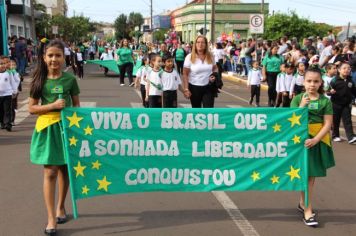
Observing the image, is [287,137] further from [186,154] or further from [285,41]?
[285,41]

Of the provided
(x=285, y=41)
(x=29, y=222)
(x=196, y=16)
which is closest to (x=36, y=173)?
(x=29, y=222)

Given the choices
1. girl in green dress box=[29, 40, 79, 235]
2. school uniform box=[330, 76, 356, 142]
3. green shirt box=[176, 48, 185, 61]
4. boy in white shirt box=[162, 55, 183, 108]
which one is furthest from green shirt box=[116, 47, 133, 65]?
girl in green dress box=[29, 40, 79, 235]

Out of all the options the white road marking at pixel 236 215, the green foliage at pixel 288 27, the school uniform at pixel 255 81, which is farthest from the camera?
the green foliage at pixel 288 27

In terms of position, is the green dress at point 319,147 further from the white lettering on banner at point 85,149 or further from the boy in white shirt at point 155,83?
the boy in white shirt at point 155,83

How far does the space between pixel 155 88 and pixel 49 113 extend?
5.21 metres

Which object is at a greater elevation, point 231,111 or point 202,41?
point 202,41

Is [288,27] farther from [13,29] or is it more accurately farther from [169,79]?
[169,79]

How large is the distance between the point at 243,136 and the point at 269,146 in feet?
0.92

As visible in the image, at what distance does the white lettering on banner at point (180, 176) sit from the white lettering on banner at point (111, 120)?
0.46 meters

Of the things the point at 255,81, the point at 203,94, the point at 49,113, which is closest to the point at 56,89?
the point at 49,113

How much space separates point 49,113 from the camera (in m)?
4.66

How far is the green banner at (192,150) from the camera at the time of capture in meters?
4.86

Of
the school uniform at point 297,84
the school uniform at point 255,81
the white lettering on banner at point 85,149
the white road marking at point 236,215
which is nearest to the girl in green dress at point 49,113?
the white lettering on banner at point 85,149

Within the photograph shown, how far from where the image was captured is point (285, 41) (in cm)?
2261
